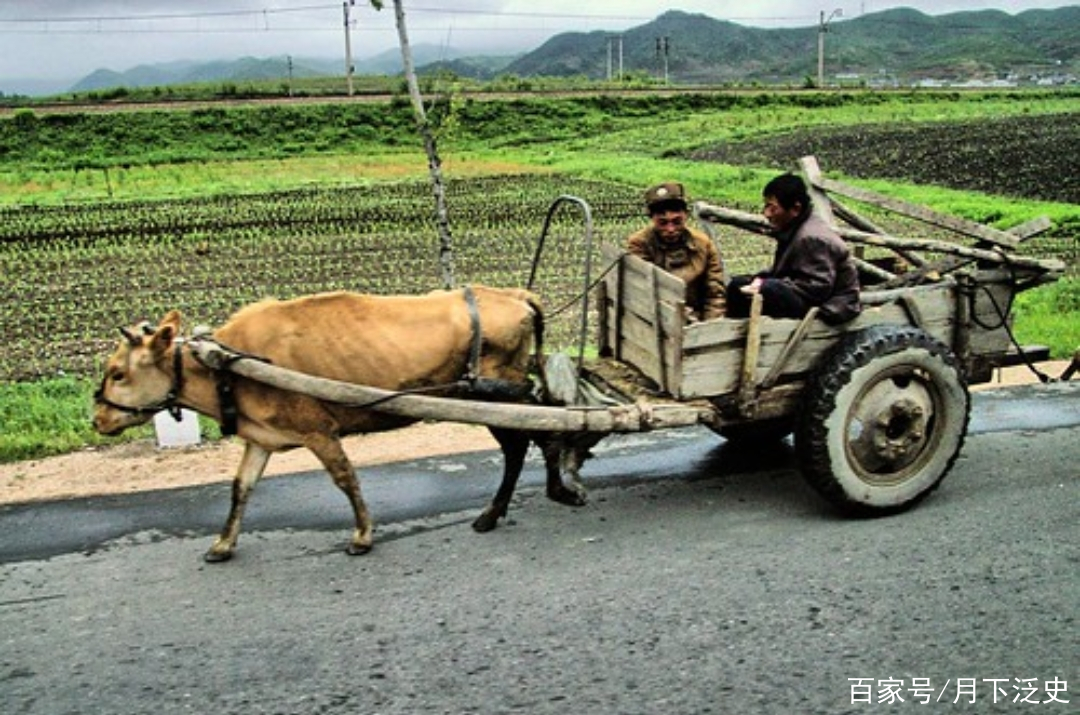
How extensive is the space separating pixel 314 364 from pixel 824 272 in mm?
2880

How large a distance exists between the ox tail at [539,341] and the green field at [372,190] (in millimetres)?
2085

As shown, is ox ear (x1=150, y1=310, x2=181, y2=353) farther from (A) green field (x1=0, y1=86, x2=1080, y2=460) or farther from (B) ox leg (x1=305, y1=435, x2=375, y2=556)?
(A) green field (x1=0, y1=86, x2=1080, y2=460)

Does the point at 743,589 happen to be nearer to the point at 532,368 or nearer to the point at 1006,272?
the point at 532,368

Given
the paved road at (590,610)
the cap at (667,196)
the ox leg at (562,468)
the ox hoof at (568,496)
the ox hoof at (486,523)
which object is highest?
the cap at (667,196)

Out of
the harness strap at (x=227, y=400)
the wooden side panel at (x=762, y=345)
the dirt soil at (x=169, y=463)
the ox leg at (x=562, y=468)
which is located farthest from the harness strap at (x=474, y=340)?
the dirt soil at (x=169, y=463)

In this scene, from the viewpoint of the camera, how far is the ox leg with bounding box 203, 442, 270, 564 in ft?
18.4

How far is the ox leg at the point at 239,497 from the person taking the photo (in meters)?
5.62

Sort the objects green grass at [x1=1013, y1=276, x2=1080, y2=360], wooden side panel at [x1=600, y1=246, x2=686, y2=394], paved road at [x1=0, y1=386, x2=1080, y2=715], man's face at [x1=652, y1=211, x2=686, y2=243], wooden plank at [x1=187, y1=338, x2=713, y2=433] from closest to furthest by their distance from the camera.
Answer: paved road at [x1=0, y1=386, x2=1080, y2=715] < wooden plank at [x1=187, y1=338, x2=713, y2=433] < wooden side panel at [x1=600, y1=246, x2=686, y2=394] < man's face at [x1=652, y1=211, x2=686, y2=243] < green grass at [x1=1013, y1=276, x2=1080, y2=360]

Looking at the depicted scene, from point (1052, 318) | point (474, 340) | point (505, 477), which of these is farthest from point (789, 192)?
point (1052, 318)

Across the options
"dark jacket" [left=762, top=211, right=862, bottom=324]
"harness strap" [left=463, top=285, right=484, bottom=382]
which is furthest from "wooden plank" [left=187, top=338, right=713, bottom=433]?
"dark jacket" [left=762, top=211, right=862, bottom=324]

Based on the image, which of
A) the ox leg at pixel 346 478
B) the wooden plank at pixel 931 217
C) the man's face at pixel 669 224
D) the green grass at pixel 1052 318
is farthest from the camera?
the green grass at pixel 1052 318

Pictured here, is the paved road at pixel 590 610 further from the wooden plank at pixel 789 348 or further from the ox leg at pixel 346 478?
the wooden plank at pixel 789 348

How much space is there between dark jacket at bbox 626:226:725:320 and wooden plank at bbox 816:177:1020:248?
2.86ft

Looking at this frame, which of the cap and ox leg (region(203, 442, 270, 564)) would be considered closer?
ox leg (region(203, 442, 270, 564))
